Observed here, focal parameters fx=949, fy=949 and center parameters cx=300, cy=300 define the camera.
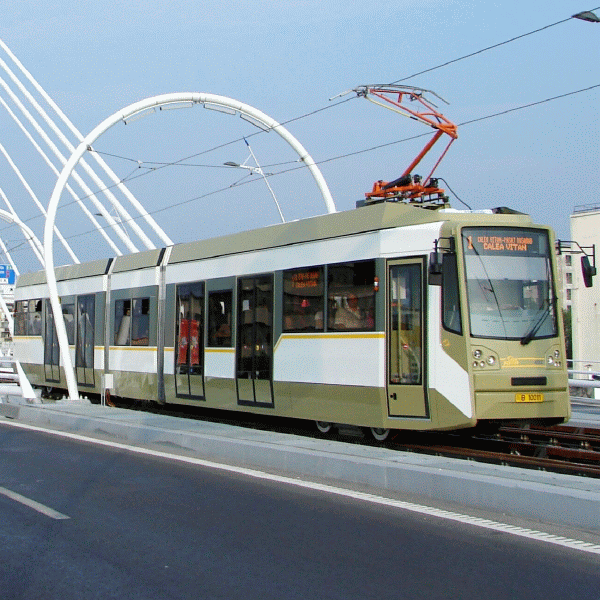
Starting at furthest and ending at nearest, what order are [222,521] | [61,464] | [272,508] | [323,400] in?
[323,400], [61,464], [272,508], [222,521]

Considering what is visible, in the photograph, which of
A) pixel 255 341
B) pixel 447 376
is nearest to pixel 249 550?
pixel 447 376

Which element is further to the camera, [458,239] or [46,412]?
[46,412]

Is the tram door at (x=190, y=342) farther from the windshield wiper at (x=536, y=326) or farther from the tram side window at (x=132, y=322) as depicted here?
the windshield wiper at (x=536, y=326)

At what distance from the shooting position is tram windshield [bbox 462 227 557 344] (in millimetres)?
12484

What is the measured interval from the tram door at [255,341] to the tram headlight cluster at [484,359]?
170 inches

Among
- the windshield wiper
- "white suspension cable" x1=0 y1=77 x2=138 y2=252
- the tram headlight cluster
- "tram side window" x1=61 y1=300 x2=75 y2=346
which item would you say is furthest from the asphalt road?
"white suspension cable" x1=0 y1=77 x2=138 y2=252

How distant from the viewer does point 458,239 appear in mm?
12516

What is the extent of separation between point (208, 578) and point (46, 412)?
38.8ft

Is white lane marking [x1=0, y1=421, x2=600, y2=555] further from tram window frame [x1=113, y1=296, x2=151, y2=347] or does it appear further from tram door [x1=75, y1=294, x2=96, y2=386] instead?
tram door [x1=75, y1=294, x2=96, y2=386]

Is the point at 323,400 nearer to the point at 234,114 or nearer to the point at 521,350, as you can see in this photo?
the point at 521,350

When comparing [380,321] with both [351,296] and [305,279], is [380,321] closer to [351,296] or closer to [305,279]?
[351,296]

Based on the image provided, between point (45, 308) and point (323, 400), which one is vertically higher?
point (45, 308)

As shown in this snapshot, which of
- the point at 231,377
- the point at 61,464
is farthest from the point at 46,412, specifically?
the point at 61,464

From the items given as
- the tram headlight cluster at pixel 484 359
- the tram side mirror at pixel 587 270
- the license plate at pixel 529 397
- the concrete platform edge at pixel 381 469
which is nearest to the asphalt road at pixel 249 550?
the concrete platform edge at pixel 381 469
